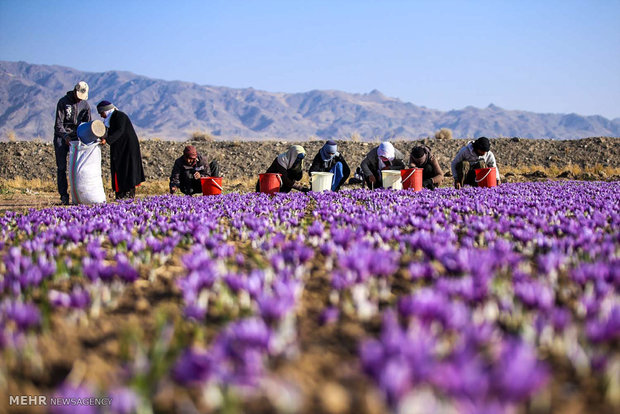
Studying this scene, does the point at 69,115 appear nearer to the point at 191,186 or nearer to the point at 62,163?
the point at 62,163

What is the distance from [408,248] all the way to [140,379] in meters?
2.62

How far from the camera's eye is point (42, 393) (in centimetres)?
174

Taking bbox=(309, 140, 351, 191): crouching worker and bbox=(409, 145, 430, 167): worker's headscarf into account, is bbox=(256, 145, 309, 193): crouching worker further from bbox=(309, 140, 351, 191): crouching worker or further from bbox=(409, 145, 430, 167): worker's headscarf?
bbox=(409, 145, 430, 167): worker's headscarf

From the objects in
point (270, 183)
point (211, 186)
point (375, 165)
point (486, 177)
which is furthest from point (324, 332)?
point (375, 165)

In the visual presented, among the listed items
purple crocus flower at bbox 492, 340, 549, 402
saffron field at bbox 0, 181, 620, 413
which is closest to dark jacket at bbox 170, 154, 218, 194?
saffron field at bbox 0, 181, 620, 413

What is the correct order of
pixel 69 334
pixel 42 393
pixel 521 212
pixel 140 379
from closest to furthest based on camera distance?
pixel 140 379 → pixel 42 393 → pixel 69 334 → pixel 521 212

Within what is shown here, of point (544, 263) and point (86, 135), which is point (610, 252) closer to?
point (544, 263)

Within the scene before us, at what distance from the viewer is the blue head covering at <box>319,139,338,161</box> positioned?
1238 centimetres

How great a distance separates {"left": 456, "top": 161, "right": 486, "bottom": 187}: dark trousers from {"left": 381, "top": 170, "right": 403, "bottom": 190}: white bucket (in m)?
2.82

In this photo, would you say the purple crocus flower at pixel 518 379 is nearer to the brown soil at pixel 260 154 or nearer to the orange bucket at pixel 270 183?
the orange bucket at pixel 270 183

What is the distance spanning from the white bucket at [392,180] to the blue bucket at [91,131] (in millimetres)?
6398

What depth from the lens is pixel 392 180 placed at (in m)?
10.5

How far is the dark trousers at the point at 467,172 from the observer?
40.6 ft

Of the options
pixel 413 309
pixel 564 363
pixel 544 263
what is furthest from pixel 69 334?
pixel 544 263
